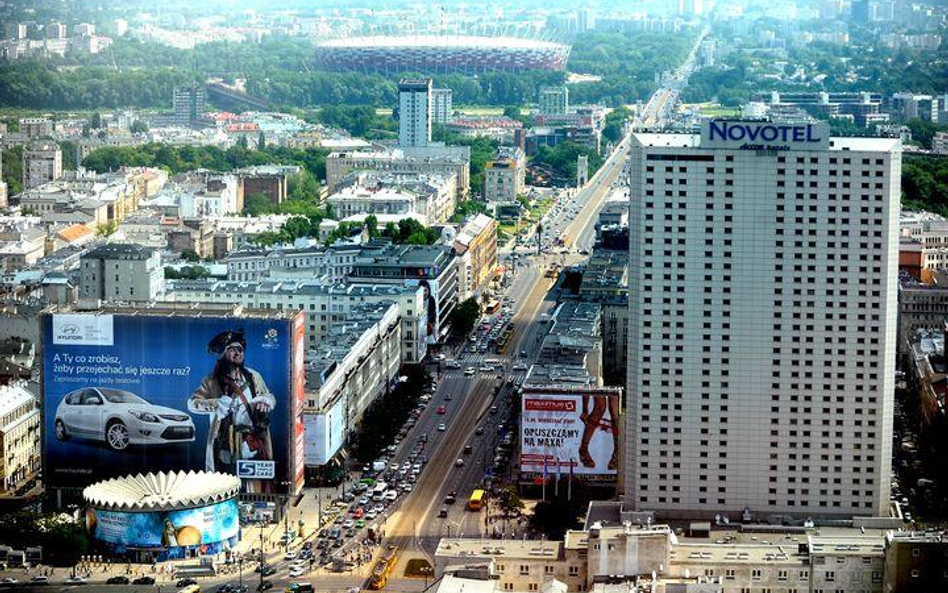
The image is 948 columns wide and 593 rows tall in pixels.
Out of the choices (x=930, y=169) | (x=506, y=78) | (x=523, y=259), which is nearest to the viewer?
(x=523, y=259)

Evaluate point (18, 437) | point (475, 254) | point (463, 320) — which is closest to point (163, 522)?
point (18, 437)

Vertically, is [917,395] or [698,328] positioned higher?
[698,328]

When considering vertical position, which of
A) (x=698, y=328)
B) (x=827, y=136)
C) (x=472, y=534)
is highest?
(x=827, y=136)

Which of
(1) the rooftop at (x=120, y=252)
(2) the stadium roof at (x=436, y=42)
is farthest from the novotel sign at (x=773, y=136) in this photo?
(2) the stadium roof at (x=436, y=42)

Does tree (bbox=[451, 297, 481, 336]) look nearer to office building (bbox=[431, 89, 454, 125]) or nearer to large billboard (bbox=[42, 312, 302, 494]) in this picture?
large billboard (bbox=[42, 312, 302, 494])

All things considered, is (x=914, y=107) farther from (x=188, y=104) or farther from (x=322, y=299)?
(x=322, y=299)

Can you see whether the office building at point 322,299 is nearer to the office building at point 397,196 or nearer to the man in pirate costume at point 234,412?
the man in pirate costume at point 234,412

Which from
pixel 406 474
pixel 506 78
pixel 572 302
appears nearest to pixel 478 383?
pixel 572 302

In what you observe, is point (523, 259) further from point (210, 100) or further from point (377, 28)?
point (377, 28)
